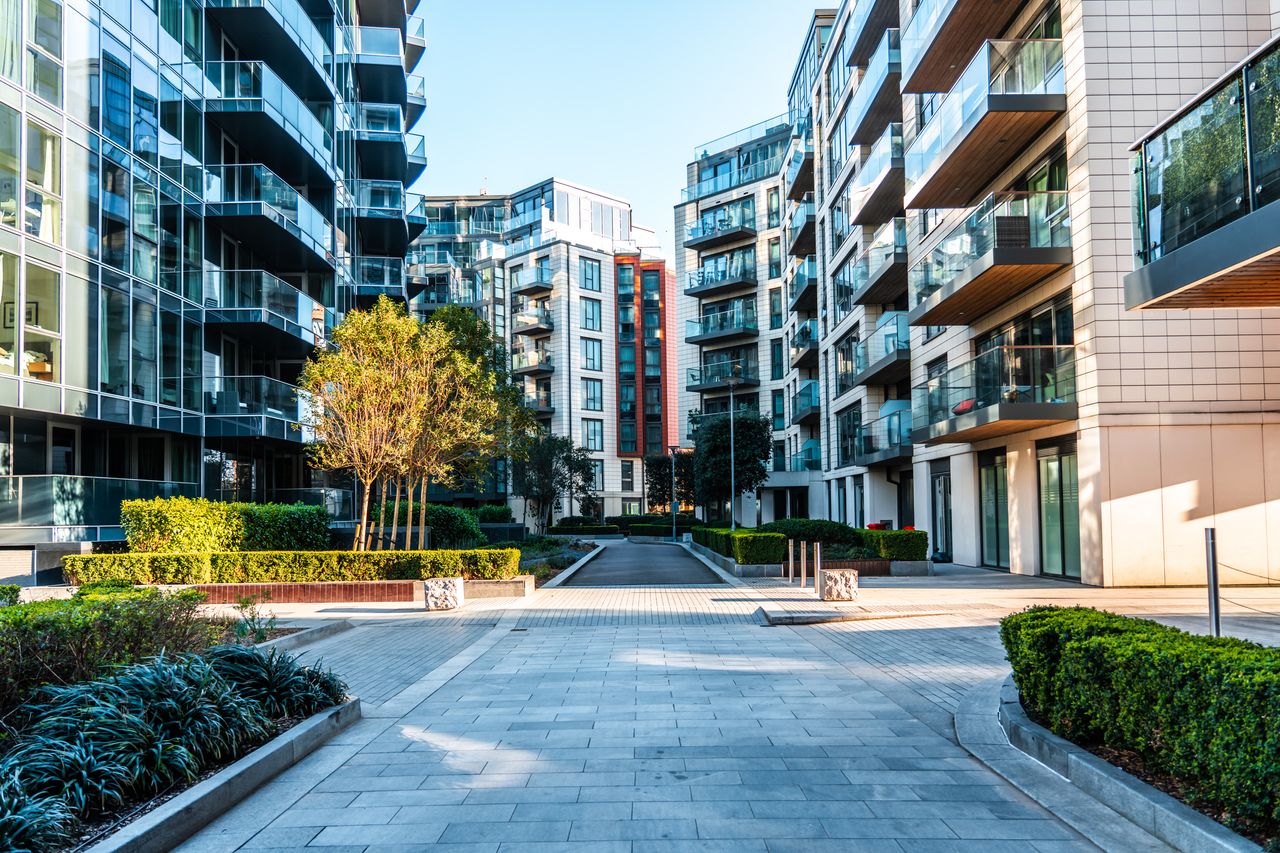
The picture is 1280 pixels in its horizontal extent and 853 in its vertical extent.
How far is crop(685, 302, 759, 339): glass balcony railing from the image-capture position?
192ft

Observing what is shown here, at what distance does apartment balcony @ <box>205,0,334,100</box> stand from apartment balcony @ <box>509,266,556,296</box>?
36.3 meters

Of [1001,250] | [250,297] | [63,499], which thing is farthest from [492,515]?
[1001,250]

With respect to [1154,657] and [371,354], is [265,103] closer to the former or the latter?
[371,354]

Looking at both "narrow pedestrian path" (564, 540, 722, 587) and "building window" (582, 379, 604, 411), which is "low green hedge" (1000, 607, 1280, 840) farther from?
"building window" (582, 379, 604, 411)

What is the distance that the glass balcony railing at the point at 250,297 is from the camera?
26562 mm

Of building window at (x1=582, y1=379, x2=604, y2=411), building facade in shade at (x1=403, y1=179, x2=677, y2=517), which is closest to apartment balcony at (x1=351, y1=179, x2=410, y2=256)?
building facade in shade at (x1=403, y1=179, x2=677, y2=517)

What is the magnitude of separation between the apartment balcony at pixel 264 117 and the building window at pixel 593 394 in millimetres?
40672

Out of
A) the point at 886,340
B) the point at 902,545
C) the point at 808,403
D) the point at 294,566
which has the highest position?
the point at 886,340

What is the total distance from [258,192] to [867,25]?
20.7 m

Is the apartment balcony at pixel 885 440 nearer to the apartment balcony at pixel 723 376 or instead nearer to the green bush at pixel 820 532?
the green bush at pixel 820 532

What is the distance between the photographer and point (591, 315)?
240ft

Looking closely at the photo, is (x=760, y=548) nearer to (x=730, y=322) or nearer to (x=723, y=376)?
(x=723, y=376)

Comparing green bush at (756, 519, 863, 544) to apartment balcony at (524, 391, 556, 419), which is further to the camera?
apartment balcony at (524, 391, 556, 419)

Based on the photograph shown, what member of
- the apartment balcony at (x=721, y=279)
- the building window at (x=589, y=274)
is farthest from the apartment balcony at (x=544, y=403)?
the apartment balcony at (x=721, y=279)
